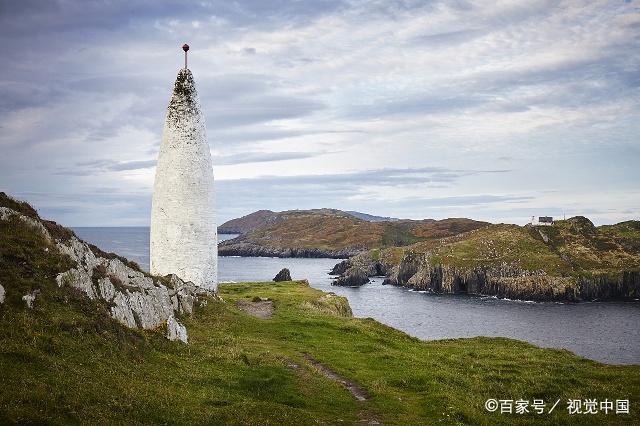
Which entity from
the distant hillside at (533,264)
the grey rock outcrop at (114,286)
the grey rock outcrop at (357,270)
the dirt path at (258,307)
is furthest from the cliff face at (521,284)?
the grey rock outcrop at (114,286)

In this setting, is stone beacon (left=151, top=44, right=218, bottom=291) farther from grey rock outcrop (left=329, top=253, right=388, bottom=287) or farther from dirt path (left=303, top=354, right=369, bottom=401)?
grey rock outcrop (left=329, top=253, right=388, bottom=287)

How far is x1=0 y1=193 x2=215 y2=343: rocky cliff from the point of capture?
701 inches

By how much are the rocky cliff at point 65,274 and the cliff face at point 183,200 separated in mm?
14184

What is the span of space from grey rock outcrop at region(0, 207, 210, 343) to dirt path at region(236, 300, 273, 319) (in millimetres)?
11490

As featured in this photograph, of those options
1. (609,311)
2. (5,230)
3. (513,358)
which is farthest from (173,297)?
(609,311)

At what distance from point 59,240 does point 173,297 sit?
899 centimetres

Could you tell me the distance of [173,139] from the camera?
4206cm

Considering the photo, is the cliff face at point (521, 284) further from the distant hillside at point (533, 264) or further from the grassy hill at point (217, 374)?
the grassy hill at point (217, 374)

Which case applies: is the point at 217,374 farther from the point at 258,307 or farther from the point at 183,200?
the point at 183,200

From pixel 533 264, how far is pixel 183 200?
A: 11285 cm

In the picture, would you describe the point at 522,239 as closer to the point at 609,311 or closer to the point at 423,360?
the point at 609,311

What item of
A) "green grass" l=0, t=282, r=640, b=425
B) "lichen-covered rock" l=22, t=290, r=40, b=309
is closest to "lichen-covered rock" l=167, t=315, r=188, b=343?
"green grass" l=0, t=282, r=640, b=425

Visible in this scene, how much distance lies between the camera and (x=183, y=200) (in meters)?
41.6

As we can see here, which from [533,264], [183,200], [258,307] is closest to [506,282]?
[533,264]
